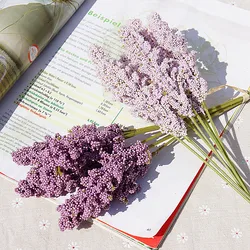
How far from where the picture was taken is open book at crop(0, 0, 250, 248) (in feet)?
1.86

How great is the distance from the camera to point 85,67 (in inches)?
25.8

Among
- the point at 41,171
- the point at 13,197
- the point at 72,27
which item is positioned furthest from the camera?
the point at 72,27

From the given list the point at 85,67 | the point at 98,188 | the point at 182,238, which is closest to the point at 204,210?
the point at 182,238

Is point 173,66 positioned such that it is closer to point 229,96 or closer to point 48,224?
point 229,96

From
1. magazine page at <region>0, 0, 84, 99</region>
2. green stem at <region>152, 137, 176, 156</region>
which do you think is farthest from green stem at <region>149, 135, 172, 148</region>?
magazine page at <region>0, 0, 84, 99</region>

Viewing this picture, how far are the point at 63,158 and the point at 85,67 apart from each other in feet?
0.77

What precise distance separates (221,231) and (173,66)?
22 cm

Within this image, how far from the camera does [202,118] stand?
55 cm

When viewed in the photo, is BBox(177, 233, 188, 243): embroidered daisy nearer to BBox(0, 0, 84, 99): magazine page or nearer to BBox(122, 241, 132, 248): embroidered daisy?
BBox(122, 241, 132, 248): embroidered daisy

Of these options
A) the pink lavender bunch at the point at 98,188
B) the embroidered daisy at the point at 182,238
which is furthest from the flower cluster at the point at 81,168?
A: the embroidered daisy at the point at 182,238

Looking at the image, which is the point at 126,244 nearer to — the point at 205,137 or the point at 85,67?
the point at 205,137

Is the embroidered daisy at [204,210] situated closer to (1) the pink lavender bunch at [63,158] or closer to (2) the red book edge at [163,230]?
(2) the red book edge at [163,230]

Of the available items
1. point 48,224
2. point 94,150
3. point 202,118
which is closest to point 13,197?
point 48,224

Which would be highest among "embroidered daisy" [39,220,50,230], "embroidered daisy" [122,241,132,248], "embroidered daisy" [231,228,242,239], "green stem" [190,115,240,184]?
"green stem" [190,115,240,184]
